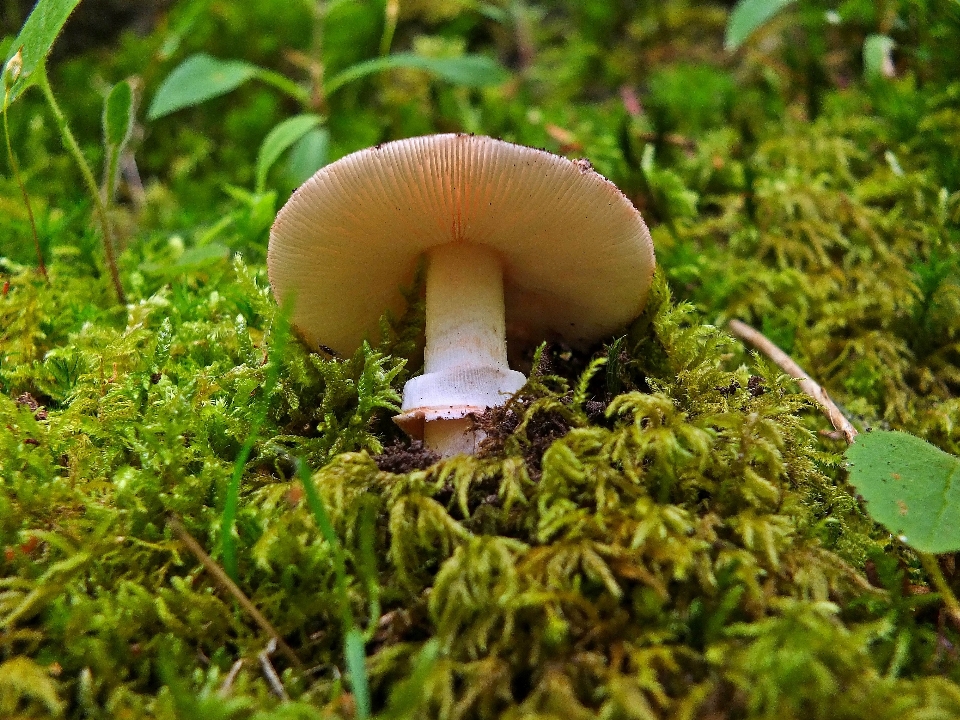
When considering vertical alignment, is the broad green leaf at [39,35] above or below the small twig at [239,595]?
above

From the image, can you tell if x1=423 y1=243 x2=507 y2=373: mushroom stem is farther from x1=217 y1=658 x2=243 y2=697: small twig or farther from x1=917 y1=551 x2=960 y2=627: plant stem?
x1=917 y1=551 x2=960 y2=627: plant stem

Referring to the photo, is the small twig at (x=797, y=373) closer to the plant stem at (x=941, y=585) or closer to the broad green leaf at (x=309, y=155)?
the plant stem at (x=941, y=585)

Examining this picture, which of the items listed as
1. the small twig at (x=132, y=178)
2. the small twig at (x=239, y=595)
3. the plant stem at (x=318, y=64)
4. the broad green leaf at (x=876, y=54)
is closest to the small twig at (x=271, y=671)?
the small twig at (x=239, y=595)

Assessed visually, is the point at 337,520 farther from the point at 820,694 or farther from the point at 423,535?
the point at 820,694

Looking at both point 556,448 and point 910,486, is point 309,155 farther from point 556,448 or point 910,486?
point 910,486

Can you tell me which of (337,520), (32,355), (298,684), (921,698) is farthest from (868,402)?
(32,355)
